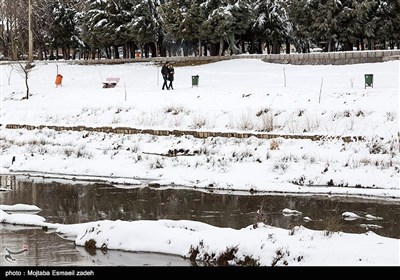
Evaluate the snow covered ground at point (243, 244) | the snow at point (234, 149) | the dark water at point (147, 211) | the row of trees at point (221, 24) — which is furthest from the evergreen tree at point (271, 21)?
the snow covered ground at point (243, 244)

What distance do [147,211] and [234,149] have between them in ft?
28.9

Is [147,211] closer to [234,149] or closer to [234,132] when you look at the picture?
[234,149]

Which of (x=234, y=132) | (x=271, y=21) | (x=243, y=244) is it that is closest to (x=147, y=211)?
(x=243, y=244)

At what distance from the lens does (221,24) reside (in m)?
50.3

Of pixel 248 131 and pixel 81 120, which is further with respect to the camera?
pixel 81 120

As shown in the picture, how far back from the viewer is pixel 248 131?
28344mm

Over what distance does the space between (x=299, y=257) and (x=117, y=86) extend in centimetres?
3402

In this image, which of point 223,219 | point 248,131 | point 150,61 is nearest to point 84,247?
point 223,219

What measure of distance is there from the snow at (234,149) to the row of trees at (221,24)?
6044 mm

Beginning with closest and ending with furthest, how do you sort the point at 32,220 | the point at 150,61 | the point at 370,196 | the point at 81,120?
1. the point at 32,220
2. the point at 370,196
3. the point at 81,120
4. the point at 150,61

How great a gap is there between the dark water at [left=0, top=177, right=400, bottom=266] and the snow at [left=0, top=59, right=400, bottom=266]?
54 centimetres
